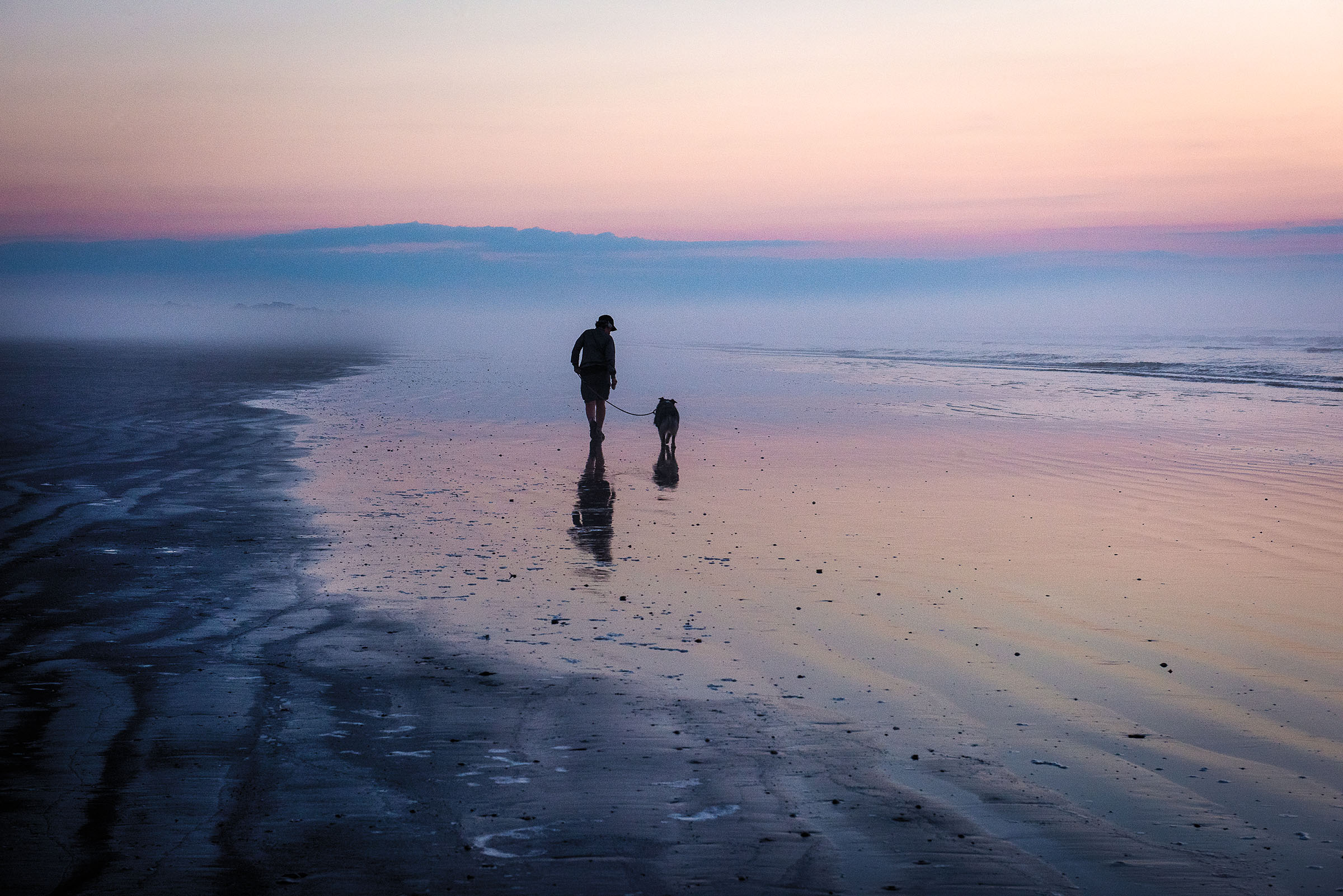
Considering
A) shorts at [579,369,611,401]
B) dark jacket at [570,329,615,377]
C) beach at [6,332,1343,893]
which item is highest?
dark jacket at [570,329,615,377]

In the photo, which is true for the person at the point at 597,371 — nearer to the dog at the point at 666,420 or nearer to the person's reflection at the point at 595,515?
the dog at the point at 666,420

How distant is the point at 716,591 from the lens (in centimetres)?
671

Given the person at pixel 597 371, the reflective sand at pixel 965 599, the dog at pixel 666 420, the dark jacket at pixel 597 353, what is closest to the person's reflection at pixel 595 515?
the reflective sand at pixel 965 599

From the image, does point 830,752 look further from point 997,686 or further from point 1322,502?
point 1322,502

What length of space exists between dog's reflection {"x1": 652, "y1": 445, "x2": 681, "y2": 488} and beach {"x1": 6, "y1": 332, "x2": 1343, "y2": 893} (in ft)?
0.68

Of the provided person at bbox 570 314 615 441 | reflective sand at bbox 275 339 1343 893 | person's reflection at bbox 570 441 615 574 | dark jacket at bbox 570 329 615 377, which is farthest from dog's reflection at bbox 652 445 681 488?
dark jacket at bbox 570 329 615 377

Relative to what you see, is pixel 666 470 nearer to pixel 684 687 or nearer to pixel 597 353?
pixel 597 353

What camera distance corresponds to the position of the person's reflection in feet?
26.5

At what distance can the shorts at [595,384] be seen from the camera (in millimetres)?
14883

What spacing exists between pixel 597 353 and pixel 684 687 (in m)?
10.4

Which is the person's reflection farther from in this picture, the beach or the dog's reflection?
the dog's reflection

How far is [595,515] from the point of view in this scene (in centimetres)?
948

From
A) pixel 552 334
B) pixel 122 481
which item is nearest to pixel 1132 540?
pixel 122 481

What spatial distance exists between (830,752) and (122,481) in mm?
9532
